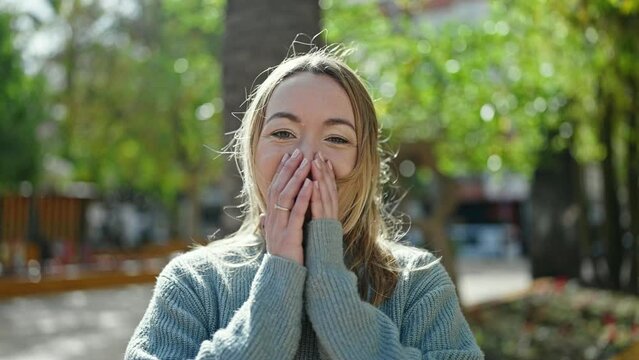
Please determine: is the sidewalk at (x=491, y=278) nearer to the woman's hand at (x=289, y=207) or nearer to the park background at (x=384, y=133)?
the park background at (x=384, y=133)

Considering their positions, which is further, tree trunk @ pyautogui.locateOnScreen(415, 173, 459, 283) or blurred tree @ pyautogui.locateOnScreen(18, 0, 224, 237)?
blurred tree @ pyautogui.locateOnScreen(18, 0, 224, 237)

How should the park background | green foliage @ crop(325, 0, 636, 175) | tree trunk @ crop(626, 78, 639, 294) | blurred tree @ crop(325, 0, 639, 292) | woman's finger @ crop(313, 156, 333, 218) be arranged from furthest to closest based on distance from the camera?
1. tree trunk @ crop(626, 78, 639, 294)
2. green foliage @ crop(325, 0, 636, 175)
3. blurred tree @ crop(325, 0, 639, 292)
4. the park background
5. woman's finger @ crop(313, 156, 333, 218)

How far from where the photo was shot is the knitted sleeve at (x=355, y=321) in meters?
1.95

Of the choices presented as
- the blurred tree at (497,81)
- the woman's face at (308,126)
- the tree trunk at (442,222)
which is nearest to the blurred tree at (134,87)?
the blurred tree at (497,81)

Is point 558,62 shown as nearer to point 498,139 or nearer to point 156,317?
point 498,139

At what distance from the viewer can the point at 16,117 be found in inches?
794

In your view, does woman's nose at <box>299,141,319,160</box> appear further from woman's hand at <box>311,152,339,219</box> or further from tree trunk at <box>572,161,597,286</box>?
tree trunk at <box>572,161,597,286</box>

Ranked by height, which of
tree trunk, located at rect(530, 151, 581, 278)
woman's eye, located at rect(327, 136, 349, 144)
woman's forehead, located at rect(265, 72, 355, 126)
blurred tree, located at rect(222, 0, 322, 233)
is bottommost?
tree trunk, located at rect(530, 151, 581, 278)

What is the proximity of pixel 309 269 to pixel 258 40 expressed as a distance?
294 cm

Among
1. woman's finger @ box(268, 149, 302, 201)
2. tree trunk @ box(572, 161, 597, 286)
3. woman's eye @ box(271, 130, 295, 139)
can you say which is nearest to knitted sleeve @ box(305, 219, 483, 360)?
woman's finger @ box(268, 149, 302, 201)

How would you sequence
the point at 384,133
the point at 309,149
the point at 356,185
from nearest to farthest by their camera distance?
1. the point at 309,149
2. the point at 356,185
3. the point at 384,133

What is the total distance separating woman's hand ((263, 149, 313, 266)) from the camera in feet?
6.49

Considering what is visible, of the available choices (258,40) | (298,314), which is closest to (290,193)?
(298,314)

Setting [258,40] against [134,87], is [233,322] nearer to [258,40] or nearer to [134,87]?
[258,40]
